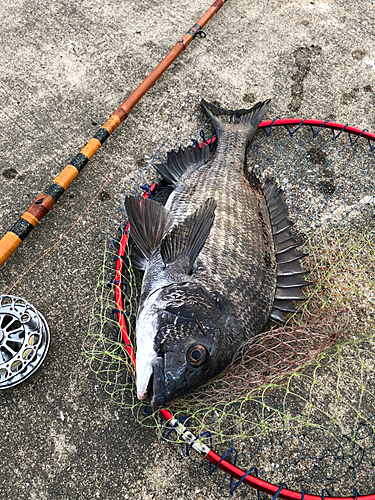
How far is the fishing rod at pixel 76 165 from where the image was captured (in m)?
3.06

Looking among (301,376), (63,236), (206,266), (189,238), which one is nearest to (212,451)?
(301,376)

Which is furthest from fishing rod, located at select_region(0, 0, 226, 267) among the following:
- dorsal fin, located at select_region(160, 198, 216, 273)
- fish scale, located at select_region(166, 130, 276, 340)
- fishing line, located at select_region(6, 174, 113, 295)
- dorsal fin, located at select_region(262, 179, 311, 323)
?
dorsal fin, located at select_region(262, 179, 311, 323)

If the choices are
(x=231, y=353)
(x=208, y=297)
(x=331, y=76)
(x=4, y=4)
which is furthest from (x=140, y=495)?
(x=4, y=4)

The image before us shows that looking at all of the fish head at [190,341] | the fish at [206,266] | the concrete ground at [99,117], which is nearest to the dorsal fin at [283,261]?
the fish at [206,266]

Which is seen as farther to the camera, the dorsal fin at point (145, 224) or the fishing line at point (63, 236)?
the fishing line at point (63, 236)

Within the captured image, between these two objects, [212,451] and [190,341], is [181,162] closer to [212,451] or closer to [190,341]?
[190,341]

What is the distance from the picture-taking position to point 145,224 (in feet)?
9.44

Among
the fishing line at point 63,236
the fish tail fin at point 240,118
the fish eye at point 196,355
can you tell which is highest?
the fish tail fin at point 240,118

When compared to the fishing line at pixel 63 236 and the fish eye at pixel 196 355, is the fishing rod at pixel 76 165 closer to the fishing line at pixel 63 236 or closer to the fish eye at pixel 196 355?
the fishing line at pixel 63 236

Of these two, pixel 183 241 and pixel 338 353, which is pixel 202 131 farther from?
pixel 338 353

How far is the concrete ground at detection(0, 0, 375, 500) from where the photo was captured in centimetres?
266

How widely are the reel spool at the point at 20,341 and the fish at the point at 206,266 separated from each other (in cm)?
86

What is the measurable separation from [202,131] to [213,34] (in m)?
1.58

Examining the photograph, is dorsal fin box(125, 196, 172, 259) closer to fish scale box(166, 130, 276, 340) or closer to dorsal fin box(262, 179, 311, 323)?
fish scale box(166, 130, 276, 340)
